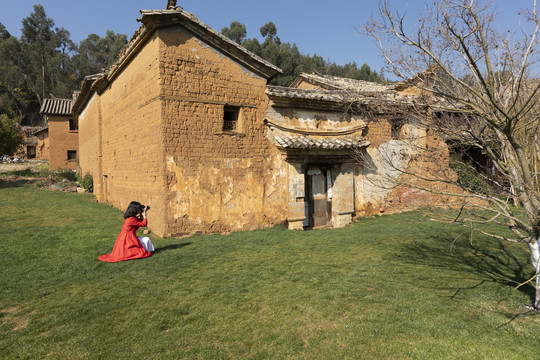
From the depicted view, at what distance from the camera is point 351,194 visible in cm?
1142

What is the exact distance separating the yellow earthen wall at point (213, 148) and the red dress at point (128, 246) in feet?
5.57

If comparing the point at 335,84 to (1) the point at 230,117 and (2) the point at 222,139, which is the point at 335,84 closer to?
(1) the point at 230,117

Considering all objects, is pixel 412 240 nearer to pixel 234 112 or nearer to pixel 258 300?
pixel 258 300

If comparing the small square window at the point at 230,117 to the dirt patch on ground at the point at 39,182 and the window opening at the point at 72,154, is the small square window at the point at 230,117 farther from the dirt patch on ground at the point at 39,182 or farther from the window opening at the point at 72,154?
the window opening at the point at 72,154

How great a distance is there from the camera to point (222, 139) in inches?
360

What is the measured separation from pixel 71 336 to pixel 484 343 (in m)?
4.98

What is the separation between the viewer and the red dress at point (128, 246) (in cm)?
653

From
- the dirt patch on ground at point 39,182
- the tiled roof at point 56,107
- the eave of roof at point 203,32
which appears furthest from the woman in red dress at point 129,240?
the tiled roof at point 56,107

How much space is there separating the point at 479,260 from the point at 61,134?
29238mm

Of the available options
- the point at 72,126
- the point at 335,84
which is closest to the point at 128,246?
the point at 335,84

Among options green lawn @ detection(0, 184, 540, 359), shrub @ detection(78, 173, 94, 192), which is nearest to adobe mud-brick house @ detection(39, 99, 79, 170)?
shrub @ detection(78, 173, 94, 192)

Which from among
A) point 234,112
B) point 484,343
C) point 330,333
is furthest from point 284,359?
point 234,112

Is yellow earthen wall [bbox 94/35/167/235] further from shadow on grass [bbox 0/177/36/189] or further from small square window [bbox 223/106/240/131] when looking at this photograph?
shadow on grass [bbox 0/177/36/189]

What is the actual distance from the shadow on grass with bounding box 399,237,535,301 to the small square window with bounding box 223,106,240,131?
6000 mm
